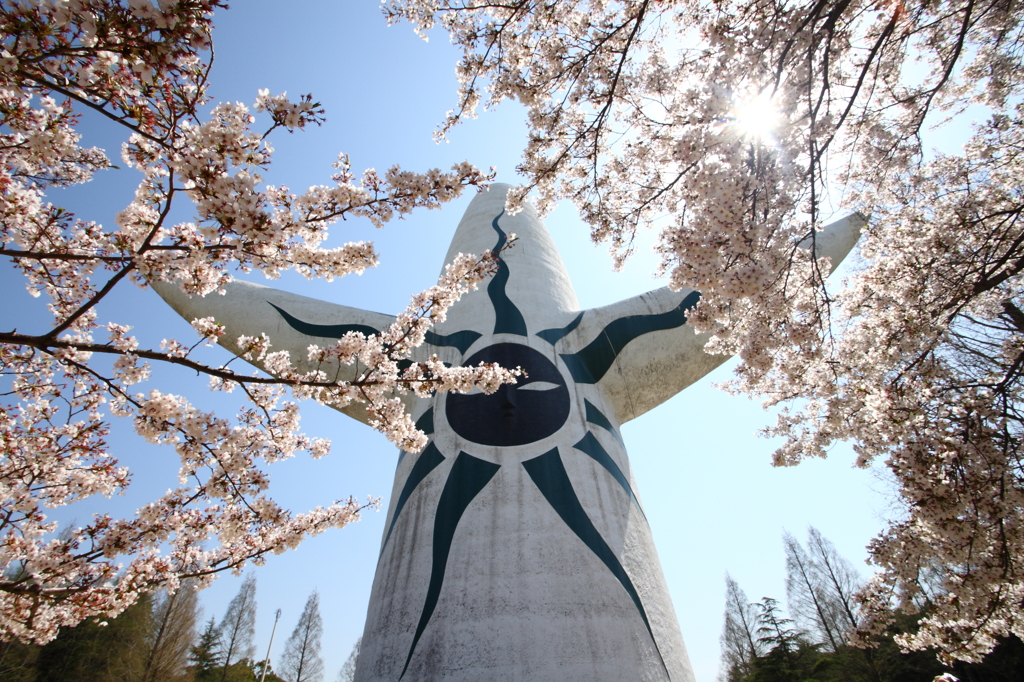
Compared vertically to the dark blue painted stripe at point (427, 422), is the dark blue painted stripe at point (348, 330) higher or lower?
higher

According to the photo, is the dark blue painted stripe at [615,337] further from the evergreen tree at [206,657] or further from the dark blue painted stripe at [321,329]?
the evergreen tree at [206,657]

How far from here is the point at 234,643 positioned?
20844 millimetres

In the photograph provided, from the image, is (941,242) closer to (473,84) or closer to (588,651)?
(473,84)

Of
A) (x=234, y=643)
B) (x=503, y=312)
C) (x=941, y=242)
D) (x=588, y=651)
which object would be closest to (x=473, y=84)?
(x=503, y=312)

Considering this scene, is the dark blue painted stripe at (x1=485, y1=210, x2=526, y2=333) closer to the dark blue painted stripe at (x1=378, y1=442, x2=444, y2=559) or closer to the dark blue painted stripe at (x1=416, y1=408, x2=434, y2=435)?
the dark blue painted stripe at (x1=416, y1=408, x2=434, y2=435)

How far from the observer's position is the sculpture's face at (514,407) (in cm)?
592

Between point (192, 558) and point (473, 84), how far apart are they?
435 centimetres

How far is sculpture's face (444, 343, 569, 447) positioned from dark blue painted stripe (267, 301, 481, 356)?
1.33 feet

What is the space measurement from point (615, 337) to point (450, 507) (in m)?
3.39

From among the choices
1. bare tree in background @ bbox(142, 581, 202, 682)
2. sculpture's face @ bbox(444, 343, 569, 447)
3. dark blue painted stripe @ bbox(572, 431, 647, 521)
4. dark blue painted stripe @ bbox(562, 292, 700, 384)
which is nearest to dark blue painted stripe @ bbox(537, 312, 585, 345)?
dark blue painted stripe @ bbox(562, 292, 700, 384)

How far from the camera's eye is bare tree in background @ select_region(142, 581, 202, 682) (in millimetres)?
13703

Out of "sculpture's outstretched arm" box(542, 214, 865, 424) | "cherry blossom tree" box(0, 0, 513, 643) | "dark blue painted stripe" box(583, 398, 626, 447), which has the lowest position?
"cherry blossom tree" box(0, 0, 513, 643)

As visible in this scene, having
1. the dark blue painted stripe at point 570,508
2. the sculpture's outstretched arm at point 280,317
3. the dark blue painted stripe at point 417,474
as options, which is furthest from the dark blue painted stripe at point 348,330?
the dark blue painted stripe at point 570,508

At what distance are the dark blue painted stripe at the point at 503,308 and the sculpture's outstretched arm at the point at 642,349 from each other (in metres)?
0.42
